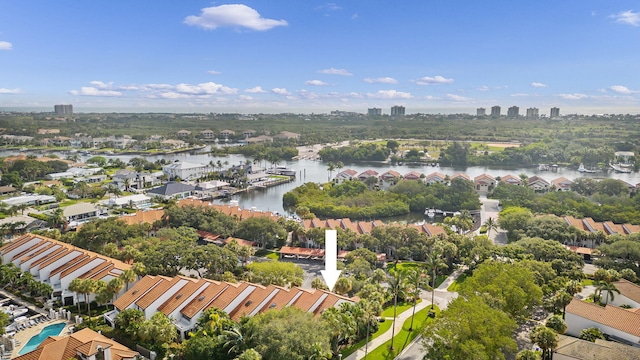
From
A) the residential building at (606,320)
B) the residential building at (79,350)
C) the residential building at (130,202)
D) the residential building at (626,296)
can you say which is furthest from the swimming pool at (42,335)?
the residential building at (626,296)

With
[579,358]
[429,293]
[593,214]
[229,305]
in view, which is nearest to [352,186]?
[593,214]

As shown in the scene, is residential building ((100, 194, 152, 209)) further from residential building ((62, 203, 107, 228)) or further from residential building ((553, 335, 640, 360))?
residential building ((553, 335, 640, 360))

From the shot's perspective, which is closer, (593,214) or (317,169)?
(593,214)

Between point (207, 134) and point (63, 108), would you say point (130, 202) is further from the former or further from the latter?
point (63, 108)

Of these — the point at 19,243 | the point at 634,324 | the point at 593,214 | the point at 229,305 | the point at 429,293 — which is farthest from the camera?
the point at 593,214

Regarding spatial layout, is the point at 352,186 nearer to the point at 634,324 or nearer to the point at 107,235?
the point at 107,235

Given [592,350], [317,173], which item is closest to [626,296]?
[592,350]
